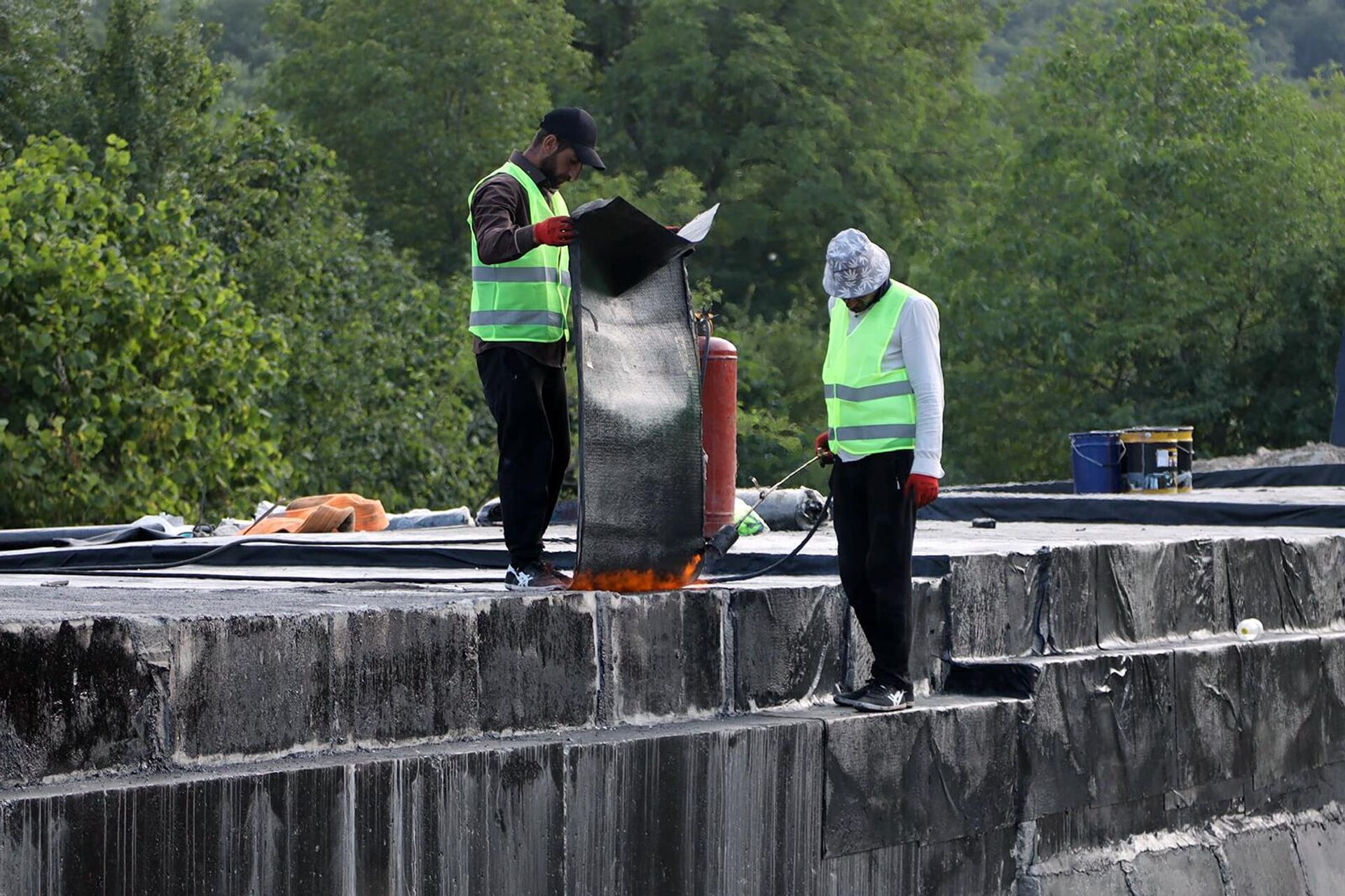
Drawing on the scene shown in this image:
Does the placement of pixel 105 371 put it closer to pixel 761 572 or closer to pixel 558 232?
pixel 761 572

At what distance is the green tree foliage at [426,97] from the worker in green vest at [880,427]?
3169 cm

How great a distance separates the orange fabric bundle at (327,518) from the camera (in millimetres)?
11117

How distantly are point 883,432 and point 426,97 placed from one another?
112ft

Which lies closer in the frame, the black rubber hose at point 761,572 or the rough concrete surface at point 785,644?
the rough concrete surface at point 785,644

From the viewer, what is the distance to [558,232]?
19.2 feet

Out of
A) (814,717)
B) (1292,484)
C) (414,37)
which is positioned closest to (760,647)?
(814,717)

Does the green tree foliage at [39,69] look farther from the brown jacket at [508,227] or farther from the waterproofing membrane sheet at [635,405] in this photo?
the waterproofing membrane sheet at [635,405]

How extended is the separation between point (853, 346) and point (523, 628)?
1544 millimetres

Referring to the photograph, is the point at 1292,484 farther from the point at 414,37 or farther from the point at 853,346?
the point at 414,37

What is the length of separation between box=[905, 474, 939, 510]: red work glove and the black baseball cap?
1.42 metres

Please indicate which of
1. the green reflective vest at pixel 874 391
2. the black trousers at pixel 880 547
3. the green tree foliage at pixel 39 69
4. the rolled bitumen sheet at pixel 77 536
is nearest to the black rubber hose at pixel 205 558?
the rolled bitumen sheet at pixel 77 536

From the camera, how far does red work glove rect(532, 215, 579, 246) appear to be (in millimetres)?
5848

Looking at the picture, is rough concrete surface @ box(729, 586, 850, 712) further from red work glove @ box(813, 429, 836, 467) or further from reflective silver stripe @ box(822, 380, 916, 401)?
reflective silver stripe @ box(822, 380, 916, 401)

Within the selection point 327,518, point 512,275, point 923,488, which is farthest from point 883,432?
point 327,518
